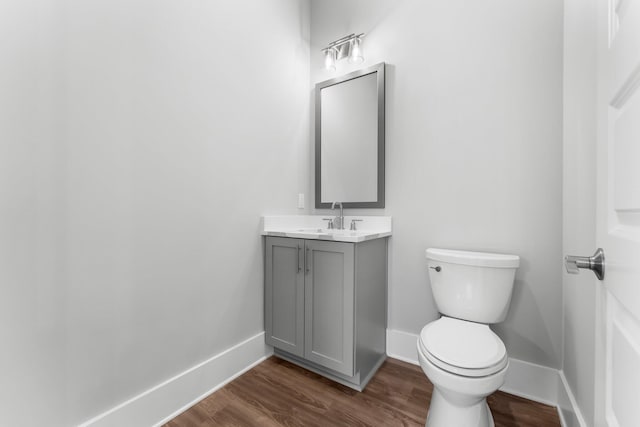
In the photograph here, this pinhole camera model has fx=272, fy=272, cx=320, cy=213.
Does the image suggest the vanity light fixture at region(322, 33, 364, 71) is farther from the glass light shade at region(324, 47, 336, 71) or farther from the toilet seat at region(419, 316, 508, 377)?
the toilet seat at region(419, 316, 508, 377)

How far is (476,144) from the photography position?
164cm

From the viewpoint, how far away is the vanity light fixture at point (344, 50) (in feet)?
6.63

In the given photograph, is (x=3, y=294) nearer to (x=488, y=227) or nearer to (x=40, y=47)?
(x=40, y=47)

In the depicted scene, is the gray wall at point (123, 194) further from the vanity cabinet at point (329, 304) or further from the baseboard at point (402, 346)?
the baseboard at point (402, 346)

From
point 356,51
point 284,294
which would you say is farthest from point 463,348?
point 356,51

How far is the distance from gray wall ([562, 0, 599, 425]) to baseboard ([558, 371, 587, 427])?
3 centimetres

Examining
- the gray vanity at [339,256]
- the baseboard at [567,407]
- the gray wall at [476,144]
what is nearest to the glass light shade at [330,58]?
the gray vanity at [339,256]

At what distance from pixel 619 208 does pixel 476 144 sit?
4.04 feet

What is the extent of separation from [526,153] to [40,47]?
2240 millimetres

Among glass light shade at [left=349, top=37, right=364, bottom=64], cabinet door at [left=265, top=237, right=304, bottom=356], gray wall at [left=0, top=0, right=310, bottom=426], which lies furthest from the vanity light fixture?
cabinet door at [left=265, top=237, right=304, bottom=356]

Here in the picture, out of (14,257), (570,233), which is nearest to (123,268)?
(14,257)

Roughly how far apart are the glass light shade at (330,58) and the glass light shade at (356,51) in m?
0.14

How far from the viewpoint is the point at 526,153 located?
1.51 m

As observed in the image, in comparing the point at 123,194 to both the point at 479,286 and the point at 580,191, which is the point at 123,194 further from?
the point at 580,191
